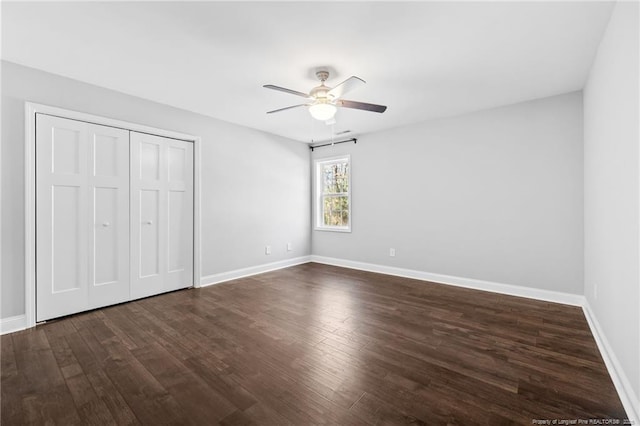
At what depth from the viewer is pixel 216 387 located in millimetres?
1722

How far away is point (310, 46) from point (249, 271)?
3.53 meters

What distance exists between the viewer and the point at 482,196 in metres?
3.81

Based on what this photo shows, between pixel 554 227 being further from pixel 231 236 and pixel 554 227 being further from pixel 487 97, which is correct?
pixel 231 236

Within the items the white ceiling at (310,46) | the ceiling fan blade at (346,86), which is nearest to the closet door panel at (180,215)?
the white ceiling at (310,46)

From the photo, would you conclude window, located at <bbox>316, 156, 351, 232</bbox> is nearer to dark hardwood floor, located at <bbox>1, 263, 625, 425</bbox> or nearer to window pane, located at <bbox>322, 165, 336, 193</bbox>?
window pane, located at <bbox>322, 165, 336, 193</bbox>

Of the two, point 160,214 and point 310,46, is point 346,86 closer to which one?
point 310,46

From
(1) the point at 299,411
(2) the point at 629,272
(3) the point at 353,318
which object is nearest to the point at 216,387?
(1) the point at 299,411

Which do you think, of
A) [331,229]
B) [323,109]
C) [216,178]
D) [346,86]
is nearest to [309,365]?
[323,109]

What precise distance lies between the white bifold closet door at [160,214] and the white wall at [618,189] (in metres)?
4.32

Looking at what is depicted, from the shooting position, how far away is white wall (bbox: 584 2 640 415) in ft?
4.96

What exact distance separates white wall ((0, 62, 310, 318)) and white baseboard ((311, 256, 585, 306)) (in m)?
1.40

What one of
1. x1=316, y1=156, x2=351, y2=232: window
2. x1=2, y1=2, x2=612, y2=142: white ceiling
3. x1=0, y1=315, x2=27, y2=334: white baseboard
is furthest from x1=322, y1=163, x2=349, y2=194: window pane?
x1=0, y1=315, x2=27, y2=334: white baseboard

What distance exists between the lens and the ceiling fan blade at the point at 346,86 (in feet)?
7.75

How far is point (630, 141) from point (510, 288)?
2.54 meters
